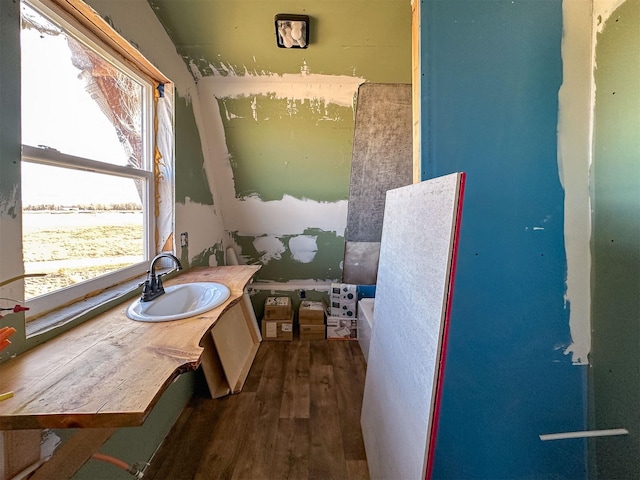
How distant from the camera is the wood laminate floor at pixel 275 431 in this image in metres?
1.41

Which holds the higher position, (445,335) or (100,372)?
(445,335)

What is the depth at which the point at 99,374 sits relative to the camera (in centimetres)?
78

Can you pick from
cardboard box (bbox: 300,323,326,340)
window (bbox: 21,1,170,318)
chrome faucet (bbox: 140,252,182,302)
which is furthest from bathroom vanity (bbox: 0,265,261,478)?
cardboard box (bbox: 300,323,326,340)

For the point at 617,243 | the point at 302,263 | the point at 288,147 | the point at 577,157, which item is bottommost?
the point at 302,263

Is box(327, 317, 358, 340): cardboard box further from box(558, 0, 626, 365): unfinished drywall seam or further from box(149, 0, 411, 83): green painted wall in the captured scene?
box(149, 0, 411, 83): green painted wall

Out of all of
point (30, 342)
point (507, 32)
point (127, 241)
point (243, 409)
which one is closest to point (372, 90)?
point (507, 32)

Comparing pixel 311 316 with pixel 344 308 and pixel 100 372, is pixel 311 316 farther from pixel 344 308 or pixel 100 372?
pixel 100 372

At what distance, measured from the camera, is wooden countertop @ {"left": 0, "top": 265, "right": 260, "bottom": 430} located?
2.06 ft

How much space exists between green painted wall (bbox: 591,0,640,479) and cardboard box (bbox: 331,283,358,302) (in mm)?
1944

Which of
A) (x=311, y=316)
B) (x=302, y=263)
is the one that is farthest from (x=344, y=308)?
(x=302, y=263)

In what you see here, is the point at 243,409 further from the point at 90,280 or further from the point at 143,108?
the point at 143,108

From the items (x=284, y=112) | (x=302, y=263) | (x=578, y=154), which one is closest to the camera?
(x=578, y=154)

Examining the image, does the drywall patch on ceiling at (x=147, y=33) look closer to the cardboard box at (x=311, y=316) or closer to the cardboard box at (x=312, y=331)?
the cardboard box at (x=311, y=316)

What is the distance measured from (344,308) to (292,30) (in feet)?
7.91
